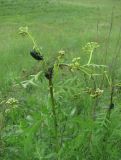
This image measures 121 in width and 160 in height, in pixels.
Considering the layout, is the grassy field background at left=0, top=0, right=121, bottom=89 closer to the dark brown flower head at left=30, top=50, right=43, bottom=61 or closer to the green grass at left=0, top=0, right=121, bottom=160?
the green grass at left=0, top=0, right=121, bottom=160

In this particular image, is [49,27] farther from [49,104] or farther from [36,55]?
[36,55]

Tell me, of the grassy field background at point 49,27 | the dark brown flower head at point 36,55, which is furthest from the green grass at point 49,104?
the dark brown flower head at point 36,55

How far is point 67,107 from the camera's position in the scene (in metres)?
2.76

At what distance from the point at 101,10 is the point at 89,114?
15835 mm

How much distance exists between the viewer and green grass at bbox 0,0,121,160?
2379mm

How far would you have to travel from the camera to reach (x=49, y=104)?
2.31 meters

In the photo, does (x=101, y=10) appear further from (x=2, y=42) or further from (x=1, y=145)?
(x=1, y=145)

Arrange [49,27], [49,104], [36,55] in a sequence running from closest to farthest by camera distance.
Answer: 1. [36,55]
2. [49,104]
3. [49,27]

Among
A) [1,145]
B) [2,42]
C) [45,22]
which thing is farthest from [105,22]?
[1,145]

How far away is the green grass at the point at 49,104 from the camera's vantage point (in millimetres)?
2379

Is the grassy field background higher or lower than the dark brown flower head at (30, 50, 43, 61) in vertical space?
lower

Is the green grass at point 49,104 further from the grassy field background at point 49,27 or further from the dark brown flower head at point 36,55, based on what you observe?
the dark brown flower head at point 36,55

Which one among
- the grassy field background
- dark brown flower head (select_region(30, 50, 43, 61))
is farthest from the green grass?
dark brown flower head (select_region(30, 50, 43, 61))

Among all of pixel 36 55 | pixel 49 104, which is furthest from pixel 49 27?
pixel 36 55
